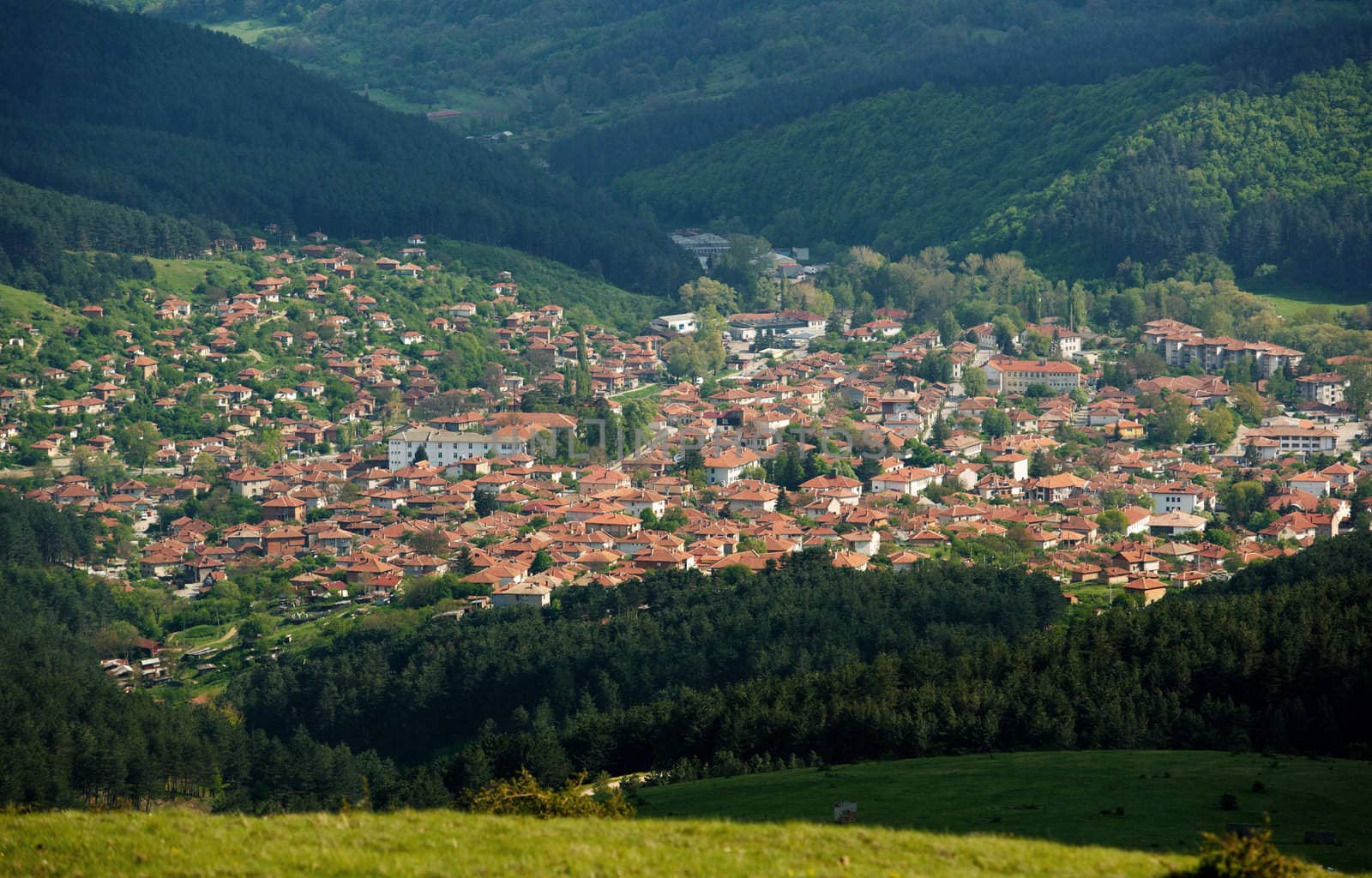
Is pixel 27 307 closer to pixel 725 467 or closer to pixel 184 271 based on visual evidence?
pixel 184 271

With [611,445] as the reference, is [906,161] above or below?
above

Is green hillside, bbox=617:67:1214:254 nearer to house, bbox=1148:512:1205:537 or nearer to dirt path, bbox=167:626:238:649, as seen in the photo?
house, bbox=1148:512:1205:537

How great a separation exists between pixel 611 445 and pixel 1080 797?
4874 cm

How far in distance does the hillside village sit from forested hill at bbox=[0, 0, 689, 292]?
932 centimetres

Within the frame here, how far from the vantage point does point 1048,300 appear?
9538 centimetres

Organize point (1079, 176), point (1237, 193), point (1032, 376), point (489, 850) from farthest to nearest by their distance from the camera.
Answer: point (1079, 176) < point (1237, 193) < point (1032, 376) < point (489, 850)

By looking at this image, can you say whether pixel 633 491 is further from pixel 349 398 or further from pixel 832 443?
pixel 349 398

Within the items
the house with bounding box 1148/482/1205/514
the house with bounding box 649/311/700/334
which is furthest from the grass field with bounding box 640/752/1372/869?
the house with bounding box 649/311/700/334

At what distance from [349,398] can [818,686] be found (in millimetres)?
48999

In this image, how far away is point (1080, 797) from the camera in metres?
24.6

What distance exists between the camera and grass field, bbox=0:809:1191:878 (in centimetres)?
1509

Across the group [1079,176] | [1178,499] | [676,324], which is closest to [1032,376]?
[1178,499]

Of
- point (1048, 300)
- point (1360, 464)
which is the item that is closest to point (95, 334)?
point (1048, 300)

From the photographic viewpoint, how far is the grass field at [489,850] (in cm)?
1509
